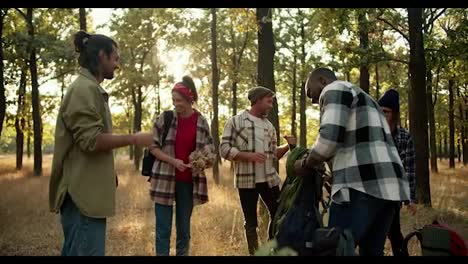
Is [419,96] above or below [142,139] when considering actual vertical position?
above

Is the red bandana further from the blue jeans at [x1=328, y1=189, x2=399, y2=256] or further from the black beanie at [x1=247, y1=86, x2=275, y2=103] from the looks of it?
the blue jeans at [x1=328, y1=189, x2=399, y2=256]

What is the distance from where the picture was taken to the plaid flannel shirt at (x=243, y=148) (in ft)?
19.9

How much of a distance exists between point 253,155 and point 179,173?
1001 mm

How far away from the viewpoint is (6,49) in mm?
21156

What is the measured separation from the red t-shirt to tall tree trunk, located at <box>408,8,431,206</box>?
8702 millimetres

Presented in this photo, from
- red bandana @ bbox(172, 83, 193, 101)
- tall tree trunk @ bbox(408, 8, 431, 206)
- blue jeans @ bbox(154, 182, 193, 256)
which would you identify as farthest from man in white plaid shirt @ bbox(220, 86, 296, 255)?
tall tree trunk @ bbox(408, 8, 431, 206)

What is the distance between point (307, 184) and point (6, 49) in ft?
67.1

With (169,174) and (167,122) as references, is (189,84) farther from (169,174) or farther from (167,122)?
(169,174)

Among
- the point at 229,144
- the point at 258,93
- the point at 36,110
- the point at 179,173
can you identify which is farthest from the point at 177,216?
the point at 36,110

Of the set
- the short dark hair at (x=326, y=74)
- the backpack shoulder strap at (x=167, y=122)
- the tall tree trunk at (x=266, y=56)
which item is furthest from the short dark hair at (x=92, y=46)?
the tall tree trunk at (x=266, y=56)

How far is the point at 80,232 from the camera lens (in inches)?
133

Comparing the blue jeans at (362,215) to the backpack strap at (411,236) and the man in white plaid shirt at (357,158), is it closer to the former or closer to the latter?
the man in white plaid shirt at (357,158)
